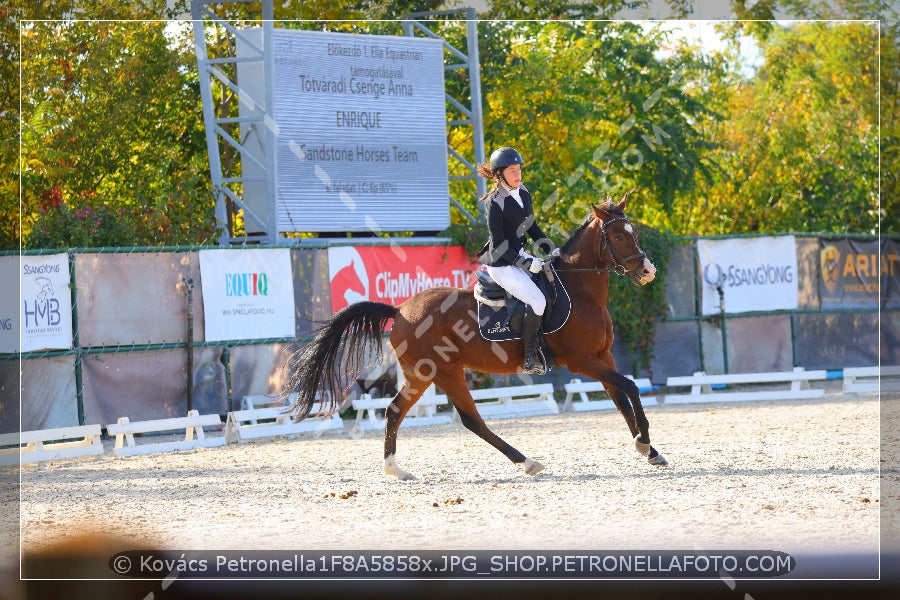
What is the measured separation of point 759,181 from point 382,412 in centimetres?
1595

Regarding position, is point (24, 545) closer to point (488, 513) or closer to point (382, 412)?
point (488, 513)

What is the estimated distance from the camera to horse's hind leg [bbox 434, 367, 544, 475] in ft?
31.3

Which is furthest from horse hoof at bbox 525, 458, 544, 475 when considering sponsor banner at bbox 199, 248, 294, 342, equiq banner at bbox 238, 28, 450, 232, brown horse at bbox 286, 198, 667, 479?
equiq banner at bbox 238, 28, 450, 232

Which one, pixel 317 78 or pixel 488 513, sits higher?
pixel 317 78

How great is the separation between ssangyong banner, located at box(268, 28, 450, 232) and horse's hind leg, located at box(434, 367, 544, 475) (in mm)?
6939

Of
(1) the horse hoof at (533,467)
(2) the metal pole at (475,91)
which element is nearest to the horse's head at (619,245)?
(1) the horse hoof at (533,467)

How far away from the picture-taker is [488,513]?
7637 millimetres

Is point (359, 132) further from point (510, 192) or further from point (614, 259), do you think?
point (614, 259)

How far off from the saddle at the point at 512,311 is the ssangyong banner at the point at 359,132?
7095 mm

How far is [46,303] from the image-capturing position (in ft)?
44.4

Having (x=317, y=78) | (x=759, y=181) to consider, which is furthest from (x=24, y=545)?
(x=759, y=181)

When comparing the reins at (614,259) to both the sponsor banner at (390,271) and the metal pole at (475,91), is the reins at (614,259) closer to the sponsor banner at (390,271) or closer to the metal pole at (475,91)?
the sponsor banner at (390,271)

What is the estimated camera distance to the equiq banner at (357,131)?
53.6ft

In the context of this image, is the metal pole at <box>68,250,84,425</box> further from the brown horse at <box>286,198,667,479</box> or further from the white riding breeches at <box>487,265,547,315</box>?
the white riding breeches at <box>487,265,547,315</box>
